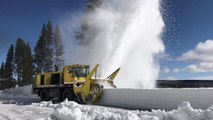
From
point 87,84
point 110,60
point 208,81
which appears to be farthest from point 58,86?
point 208,81

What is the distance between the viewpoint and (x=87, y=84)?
2169cm

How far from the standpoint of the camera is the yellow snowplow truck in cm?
2158

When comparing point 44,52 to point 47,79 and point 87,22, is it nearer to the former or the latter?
point 87,22

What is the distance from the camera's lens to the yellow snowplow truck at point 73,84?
21.6 meters

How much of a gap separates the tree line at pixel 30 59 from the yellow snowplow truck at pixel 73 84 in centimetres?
3113

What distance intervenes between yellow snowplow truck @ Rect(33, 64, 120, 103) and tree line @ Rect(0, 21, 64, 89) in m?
31.1

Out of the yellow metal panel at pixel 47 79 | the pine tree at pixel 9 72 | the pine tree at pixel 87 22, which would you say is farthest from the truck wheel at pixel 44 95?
the pine tree at pixel 9 72

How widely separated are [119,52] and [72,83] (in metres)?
11.7

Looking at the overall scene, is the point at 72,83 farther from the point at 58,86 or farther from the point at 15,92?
the point at 15,92

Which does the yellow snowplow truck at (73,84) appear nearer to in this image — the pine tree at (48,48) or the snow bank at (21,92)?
the snow bank at (21,92)

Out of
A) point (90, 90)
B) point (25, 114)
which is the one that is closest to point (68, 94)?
point (90, 90)

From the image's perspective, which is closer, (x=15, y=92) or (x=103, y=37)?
(x=103, y=37)

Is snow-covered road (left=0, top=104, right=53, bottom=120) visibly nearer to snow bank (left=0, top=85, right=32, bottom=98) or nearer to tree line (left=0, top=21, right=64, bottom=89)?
snow bank (left=0, top=85, right=32, bottom=98)

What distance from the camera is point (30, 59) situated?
58.6 m
